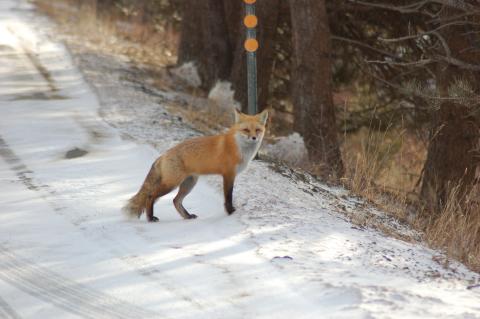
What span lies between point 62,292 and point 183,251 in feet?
4.17

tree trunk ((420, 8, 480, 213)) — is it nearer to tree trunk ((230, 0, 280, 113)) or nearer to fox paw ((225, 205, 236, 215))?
fox paw ((225, 205, 236, 215))

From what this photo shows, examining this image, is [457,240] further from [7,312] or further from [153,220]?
[7,312]

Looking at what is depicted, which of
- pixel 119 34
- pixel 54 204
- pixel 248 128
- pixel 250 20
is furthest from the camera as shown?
pixel 119 34

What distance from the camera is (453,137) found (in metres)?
10.0

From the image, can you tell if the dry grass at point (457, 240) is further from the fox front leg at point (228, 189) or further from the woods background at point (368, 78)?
the fox front leg at point (228, 189)

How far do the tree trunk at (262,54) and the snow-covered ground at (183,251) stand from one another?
3860 mm

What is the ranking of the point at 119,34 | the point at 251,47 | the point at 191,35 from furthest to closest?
the point at 119,34 → the point at 191,35 → the point at 251,47

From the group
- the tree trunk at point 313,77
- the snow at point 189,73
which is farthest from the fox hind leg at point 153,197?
the snow at point 189,73

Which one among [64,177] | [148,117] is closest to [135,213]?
[64,177]

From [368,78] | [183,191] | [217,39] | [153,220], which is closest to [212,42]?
[217,39]

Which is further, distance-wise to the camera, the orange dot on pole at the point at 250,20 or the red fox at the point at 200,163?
the orange dot on pole at the point at 250,20

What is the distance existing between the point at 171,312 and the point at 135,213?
244 centimetres

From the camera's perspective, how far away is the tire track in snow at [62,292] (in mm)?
5051

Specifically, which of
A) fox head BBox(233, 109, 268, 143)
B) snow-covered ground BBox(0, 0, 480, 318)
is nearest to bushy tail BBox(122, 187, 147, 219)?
snow-covered ground BBox(0, 0, 480, 318)
